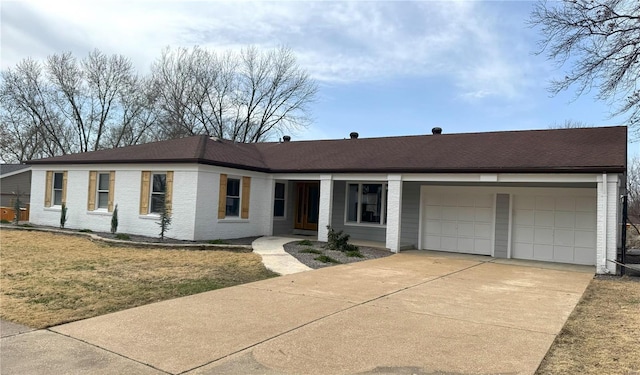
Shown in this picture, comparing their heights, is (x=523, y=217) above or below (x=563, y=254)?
above

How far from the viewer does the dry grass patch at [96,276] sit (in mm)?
6783

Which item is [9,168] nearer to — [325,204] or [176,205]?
[176,205]

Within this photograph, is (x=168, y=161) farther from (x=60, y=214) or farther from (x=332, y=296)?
(x=332, y=296)

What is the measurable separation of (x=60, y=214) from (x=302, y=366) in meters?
17.1

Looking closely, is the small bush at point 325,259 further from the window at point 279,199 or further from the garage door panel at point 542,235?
the window at point 279,199

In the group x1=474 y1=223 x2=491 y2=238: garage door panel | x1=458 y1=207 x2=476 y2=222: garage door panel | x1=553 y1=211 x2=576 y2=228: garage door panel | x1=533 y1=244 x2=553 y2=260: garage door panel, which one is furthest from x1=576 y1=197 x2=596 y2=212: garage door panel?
x1=458 y1=207 x2=476 y2=222: garage door panel

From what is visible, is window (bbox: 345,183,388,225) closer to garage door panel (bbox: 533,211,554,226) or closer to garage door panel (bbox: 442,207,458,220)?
garage door panel (bbox: 442,207,458,220)

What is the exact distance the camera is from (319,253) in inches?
525

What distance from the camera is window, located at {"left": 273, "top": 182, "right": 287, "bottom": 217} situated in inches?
751

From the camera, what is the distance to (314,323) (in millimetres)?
6125

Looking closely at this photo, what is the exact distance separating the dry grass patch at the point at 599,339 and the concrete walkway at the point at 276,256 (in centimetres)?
576

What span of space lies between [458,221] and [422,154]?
262 centimetres

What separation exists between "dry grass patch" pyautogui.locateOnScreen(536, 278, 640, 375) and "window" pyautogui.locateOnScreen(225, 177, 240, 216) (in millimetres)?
11503

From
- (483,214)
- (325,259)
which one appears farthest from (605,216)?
(325,259)
